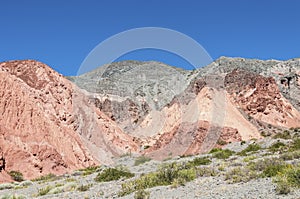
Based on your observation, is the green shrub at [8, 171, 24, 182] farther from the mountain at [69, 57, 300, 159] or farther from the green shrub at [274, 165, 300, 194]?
the green shrub at [274, 165, 300, 194]

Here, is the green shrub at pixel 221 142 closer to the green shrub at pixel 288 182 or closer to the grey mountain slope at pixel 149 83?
the green shrub at pixel 288 182

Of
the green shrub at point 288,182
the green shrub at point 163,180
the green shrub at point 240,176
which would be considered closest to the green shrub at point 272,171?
the green shrub at point 240,176

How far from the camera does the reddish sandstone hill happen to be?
2980 cm

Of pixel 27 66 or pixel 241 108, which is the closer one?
pixel 27 66

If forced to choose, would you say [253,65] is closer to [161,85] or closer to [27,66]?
[161,85]

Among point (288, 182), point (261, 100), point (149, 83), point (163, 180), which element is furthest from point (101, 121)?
point (149, 83)

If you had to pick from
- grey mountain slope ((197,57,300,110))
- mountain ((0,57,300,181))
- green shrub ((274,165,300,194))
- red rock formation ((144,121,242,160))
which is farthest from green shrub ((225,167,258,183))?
Result: grey mountain slope ((197,57,300,110))

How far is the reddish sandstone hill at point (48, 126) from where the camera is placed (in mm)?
29797

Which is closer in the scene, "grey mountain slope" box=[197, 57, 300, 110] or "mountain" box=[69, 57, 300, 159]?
"mountain" box=[69, 57, 300, 159]

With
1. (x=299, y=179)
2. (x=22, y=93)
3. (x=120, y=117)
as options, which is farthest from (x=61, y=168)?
(x=120, y=117)

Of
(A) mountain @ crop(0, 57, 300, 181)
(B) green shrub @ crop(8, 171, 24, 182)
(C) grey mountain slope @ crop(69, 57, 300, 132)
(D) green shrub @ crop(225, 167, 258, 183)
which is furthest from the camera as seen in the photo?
(C) grey mountain slope @ crop(69, 57, 300, 132)

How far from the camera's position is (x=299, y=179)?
33.4 feet

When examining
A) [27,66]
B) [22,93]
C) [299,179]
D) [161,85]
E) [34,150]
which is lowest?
[299,179]

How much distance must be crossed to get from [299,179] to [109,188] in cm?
752
